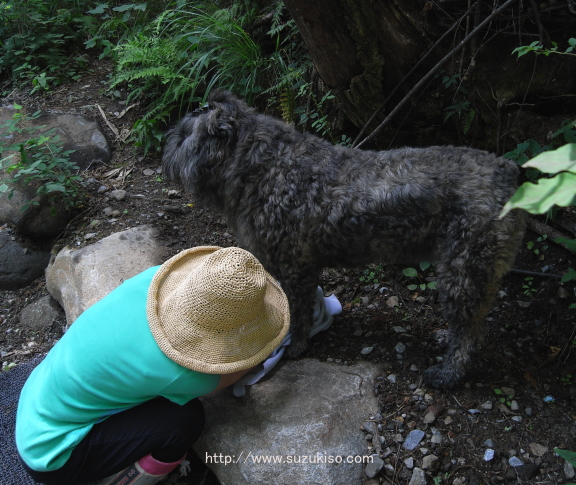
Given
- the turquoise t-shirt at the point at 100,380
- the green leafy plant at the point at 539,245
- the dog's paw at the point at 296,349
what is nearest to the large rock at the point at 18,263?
the turquoise t-shirt at the point at 100,380

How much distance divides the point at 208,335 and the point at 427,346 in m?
1.88

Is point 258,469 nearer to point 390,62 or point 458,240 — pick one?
point 458,240

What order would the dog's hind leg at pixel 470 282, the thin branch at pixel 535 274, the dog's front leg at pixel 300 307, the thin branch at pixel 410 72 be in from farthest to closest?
the thin branch at pixel 410 72
the thin branch at pixel 535 274
the dog's front leg at pixel 300 307
the dog's hind leg at pixel 470 282

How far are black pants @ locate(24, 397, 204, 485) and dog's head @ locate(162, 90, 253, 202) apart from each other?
1.58 meters

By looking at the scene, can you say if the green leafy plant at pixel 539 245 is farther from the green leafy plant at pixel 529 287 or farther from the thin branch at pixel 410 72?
the thin branch at pixel 410 72

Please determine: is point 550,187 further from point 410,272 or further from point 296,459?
point 410,272

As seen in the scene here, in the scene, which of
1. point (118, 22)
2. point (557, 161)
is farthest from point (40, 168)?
point (557, 161)

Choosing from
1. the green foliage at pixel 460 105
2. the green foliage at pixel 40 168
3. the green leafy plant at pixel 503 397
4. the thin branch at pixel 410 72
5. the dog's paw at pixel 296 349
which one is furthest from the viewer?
the green foliage at pixel 40 168

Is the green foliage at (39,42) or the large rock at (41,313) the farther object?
the green foliage at (39,42)

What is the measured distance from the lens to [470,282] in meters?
2.91

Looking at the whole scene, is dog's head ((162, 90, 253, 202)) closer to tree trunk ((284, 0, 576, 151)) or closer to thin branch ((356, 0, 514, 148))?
tree trunk ((284, 0, 576, 151))

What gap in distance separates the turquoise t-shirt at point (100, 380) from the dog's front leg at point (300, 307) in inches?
37.9

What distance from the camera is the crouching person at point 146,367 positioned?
2.41 m

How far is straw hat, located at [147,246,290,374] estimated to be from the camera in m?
2.32
